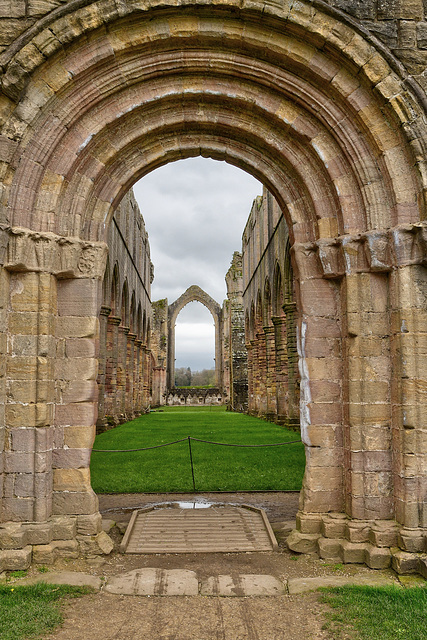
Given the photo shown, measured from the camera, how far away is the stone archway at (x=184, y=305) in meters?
47.0

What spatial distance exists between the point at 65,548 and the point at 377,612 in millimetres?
2886

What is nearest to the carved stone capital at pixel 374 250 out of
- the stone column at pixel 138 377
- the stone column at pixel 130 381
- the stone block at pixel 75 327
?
the stone block at pixel 75 327

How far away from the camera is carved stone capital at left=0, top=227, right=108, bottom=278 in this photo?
16.7 ft

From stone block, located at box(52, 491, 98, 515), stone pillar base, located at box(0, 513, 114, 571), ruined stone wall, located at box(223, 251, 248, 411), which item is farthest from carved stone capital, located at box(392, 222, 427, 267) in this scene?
ruined stone wall, located at box(223, 251, 248, 411)

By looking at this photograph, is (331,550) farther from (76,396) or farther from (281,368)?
(281,368)

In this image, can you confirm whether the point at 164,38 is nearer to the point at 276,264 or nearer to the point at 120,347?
the point at 276,264

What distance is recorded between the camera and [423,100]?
505 cm

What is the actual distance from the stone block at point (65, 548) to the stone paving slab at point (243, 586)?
132cm

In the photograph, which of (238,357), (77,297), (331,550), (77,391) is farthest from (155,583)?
(238,357)

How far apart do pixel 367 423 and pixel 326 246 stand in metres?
1.86

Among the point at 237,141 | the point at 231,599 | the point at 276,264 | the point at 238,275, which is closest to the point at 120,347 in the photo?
the point at 276,264

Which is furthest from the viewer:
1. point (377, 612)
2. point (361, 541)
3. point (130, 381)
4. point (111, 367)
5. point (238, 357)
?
Answer: point (238, 357)

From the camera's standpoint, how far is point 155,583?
15.2ft

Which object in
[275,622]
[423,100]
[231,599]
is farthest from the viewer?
[423,100]
